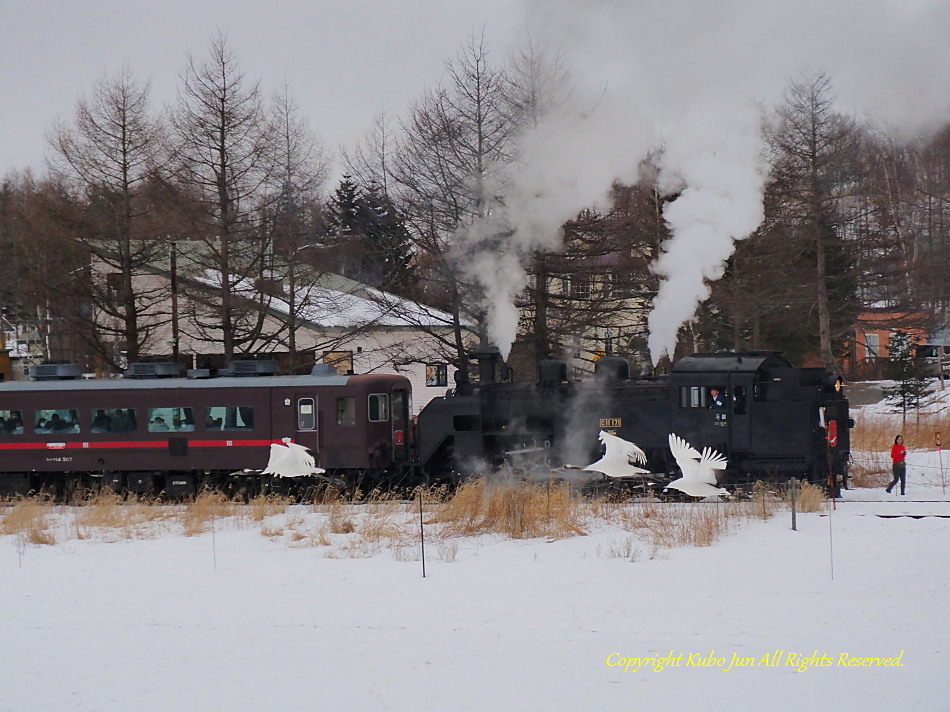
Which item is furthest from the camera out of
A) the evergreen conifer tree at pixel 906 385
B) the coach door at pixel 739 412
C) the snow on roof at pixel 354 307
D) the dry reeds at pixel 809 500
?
the evergreen conifer tree at pixel 906 385

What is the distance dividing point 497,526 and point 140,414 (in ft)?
31.2

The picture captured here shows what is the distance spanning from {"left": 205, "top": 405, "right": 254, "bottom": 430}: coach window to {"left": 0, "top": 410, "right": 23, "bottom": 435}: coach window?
4.59 m

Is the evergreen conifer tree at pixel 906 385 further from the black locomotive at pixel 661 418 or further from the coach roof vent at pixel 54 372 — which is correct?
the coach roof vent at pixel 54 372

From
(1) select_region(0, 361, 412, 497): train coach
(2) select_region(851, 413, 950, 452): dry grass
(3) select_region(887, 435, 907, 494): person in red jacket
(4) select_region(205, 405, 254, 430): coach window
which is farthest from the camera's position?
(2) select_region(851, 413, 950, 452): dry grass

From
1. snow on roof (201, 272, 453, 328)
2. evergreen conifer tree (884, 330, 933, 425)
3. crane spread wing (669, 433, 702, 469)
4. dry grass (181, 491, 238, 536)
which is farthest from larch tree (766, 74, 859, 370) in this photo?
dry grass (181, 491, 238, 536)

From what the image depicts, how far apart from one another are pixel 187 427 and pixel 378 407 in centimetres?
413

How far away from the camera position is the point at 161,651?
9445 mm

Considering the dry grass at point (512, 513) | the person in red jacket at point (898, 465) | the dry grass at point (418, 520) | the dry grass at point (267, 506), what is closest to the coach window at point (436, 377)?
the dry grass at point (267, 506)

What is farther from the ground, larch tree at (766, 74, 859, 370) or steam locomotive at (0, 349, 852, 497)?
larch tree at (766, 74, 859, 370)

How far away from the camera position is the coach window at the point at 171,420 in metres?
20.8

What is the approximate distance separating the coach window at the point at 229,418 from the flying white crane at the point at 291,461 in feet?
2.88

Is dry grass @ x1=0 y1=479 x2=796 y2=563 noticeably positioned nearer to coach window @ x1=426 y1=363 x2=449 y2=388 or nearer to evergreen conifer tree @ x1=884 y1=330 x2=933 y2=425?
evergreen conifer tree @ x1=884 y1=330 x2=933 y2=425

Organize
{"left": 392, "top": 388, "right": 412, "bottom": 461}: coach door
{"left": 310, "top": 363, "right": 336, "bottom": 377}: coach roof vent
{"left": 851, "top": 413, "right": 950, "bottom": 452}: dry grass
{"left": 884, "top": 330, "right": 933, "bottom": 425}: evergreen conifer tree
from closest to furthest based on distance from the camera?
{"left": 310, "top": 363, "right": 336, "bottom": 377}: coach roof vent
{"left": 392, "top": 388, "right": 412, "bottom": 461}: coach door
{"left": 851, "top": 413, "right": 950, "bottom": 452}: dry grass
{"left": 884, "top": 330, "right": 933, "bottom": 425}: evergreen conifer tree

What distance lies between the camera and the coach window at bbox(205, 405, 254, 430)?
20.6 m
